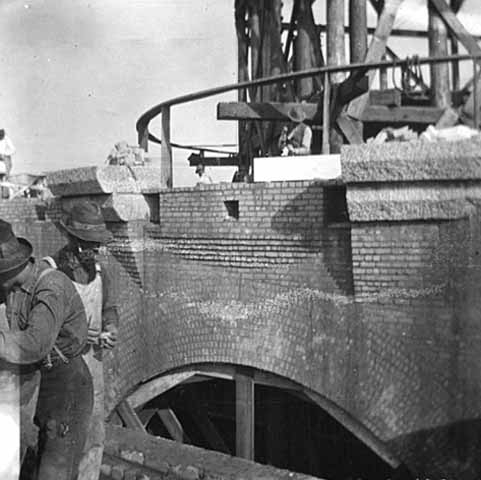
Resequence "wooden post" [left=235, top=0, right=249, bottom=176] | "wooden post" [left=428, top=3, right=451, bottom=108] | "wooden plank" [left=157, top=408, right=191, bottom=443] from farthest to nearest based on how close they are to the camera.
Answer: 1. "wooden post" [left=235, top=0, right=249, bottom=176]
2. "wooden plank" [left=157, top=408, right=191, bottom=443]
3. "wooden post" [left=428, top=3, right=451, bottom=108]

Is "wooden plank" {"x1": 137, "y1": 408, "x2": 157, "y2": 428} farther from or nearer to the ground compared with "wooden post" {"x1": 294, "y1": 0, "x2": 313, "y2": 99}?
nearer to the ground

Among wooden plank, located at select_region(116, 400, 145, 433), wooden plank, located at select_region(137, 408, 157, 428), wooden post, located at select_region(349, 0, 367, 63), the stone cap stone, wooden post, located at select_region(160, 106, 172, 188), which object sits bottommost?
wooden plank, located at select_region(137, 408, 157, 428)

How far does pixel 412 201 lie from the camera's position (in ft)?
18.4

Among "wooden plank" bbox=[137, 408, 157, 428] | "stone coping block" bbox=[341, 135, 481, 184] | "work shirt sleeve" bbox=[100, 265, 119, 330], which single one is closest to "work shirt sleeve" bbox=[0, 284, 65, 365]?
"work shirt sleeve" bbox=[100, 265, 119, 330]

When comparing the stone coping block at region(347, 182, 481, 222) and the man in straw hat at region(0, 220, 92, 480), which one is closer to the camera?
the man in straw hat at region(0, 220, 92, 480)

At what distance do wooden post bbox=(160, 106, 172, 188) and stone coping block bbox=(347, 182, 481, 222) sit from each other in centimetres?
282

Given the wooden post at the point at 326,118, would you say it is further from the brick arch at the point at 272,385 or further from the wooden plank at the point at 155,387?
the wooden plank at the point at 155,387

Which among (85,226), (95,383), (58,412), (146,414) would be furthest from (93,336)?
(146,414)

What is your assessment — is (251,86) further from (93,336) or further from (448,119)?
(93,336)

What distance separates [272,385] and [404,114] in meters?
3.54

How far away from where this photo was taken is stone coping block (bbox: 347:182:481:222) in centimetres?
544

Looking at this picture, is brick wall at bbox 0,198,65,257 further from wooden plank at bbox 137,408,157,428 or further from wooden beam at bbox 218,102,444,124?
wooden beam at bbox 218,102,444,124

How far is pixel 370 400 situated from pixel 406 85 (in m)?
3.08

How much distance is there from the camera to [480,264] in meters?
5.45
